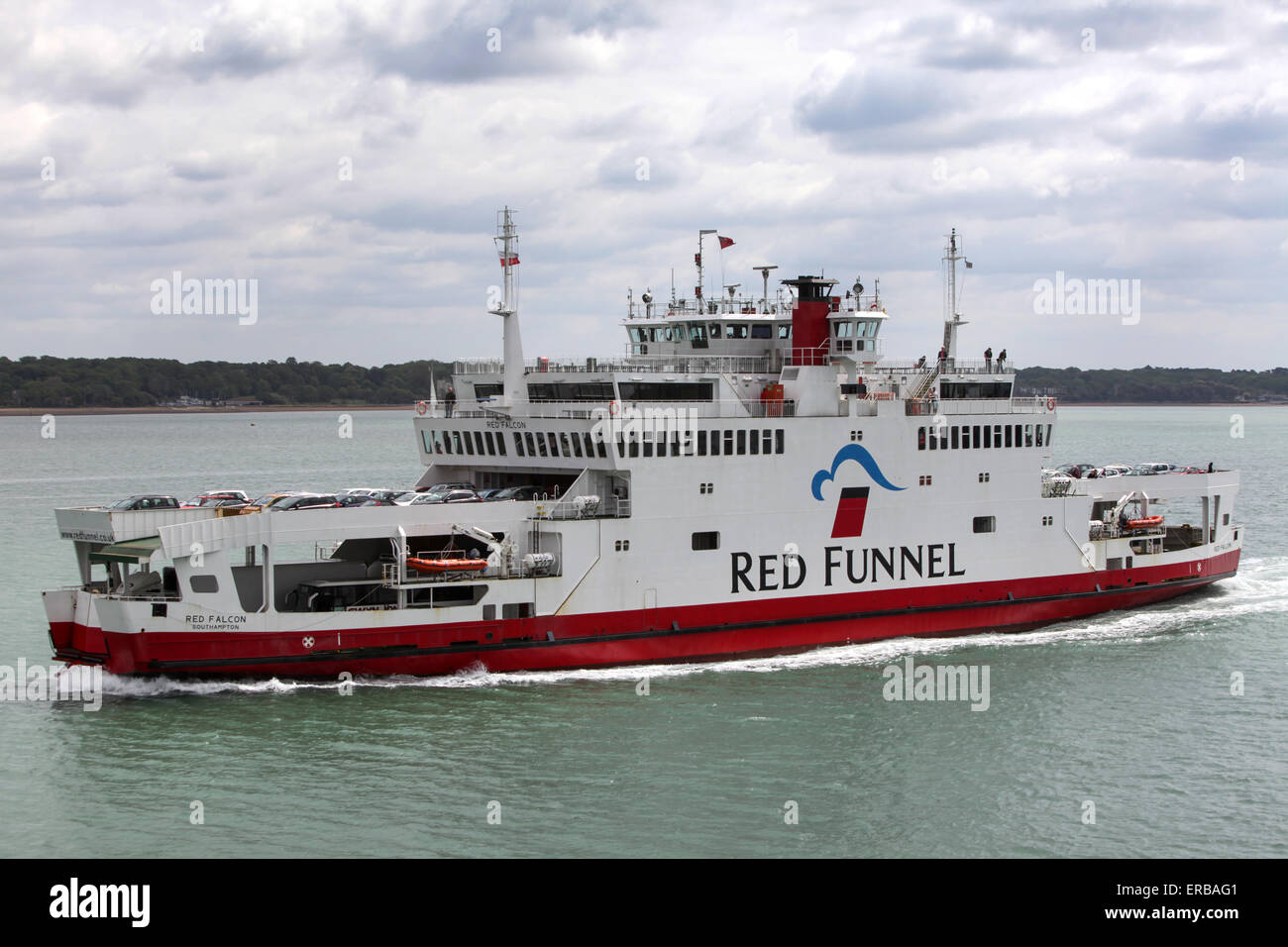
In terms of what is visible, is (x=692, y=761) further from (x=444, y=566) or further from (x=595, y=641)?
(x=444, y=566)

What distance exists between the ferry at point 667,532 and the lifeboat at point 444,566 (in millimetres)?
70

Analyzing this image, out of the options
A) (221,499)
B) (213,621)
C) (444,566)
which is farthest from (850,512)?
A: (213,621)

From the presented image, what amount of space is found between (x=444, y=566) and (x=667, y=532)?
526 cm

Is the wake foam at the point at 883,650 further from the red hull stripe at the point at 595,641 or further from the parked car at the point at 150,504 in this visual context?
the parked car at the point at 150,504

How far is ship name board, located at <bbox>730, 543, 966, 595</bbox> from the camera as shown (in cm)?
3117

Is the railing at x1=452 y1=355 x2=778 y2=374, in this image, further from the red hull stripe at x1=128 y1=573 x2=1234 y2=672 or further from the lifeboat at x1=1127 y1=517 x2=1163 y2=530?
the lifeboat at x1=1127 y1=517 x2=1163 y2=530

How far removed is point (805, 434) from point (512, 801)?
13504 mm

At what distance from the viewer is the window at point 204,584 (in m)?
26.5

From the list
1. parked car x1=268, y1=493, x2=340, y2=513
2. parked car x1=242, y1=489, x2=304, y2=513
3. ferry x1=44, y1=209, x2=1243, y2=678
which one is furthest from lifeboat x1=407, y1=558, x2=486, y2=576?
parked car x1=242, y1=489, x2=304, y2=513

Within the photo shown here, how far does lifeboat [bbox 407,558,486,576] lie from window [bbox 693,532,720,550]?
5.15 metres
